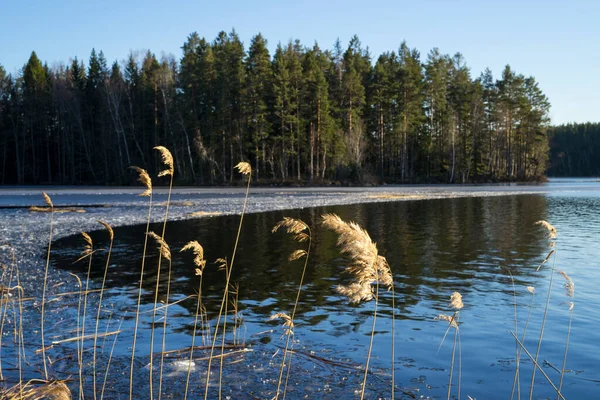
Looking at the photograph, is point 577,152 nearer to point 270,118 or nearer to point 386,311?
point 270,118

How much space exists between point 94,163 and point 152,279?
69027 mm

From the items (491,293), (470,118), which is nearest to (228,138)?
(470,118)

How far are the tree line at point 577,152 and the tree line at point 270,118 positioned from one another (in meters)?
79.2

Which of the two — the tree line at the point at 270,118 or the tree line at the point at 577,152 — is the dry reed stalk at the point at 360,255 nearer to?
the tree line at the point at 270,118

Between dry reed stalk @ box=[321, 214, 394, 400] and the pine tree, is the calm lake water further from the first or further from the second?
the pine tree

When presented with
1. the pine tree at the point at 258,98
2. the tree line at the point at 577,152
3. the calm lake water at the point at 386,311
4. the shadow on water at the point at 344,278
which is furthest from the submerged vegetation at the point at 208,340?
the tree line at the point at 577,152

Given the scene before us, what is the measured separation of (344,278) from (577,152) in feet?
532

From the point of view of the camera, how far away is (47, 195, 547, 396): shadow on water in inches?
294

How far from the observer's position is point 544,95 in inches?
3167

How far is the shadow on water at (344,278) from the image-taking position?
7.47 m

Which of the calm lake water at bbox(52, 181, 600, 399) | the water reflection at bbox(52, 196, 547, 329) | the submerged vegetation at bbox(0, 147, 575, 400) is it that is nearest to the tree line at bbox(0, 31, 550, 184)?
the water reflection at bbox(52, 196, 547, 329)

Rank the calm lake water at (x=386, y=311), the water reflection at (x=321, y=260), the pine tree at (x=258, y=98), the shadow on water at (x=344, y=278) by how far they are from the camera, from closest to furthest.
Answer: the calm lake water at (x=386, y=311) → the shadow on water at (x=344, y=278) → the water reflection at (x=321, y=260) → the pine tree at (x=258, y=98)

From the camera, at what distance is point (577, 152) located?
153 meters

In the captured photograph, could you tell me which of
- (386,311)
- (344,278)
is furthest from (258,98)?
(386,311)
